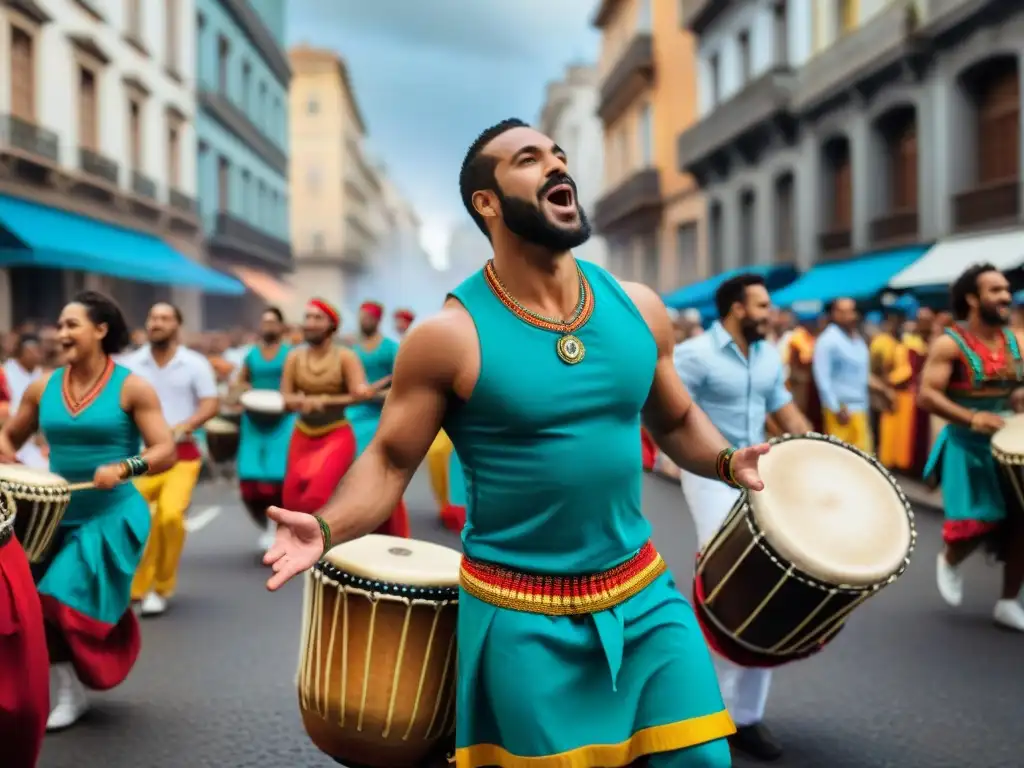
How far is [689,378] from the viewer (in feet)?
17.8

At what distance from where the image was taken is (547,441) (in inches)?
111

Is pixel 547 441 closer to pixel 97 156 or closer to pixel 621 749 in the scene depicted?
pixel 621 749

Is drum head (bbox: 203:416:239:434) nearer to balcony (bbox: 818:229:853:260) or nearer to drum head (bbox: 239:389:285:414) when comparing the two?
drum head (bbox: 239:389:285:414)

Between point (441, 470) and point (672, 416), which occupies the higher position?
point (672, 416)

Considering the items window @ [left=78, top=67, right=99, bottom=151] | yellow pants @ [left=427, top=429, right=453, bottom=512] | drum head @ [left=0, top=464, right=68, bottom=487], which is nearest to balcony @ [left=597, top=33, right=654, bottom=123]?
window @ [left=78, top=67, right=99, bottom=151]

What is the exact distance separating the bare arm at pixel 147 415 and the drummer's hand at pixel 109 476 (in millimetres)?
400

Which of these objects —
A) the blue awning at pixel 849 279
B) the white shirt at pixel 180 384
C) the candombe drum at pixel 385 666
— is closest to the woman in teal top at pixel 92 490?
the candombe drum at pixel 385 666

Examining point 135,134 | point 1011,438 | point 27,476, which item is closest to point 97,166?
point 135,134

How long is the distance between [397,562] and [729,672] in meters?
2.15

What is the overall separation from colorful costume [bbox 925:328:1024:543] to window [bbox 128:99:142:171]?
23.1 meters

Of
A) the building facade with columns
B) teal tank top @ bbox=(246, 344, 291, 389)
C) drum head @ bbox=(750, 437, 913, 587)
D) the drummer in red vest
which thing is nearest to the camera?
drum head @ bbox=(750, 437, 913, 587)

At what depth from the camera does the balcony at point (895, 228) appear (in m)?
20.5

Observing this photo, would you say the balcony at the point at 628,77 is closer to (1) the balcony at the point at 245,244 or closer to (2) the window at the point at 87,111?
(1) the balcony at the point at 245,244

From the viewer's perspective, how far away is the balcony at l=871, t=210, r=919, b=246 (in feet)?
67.4
